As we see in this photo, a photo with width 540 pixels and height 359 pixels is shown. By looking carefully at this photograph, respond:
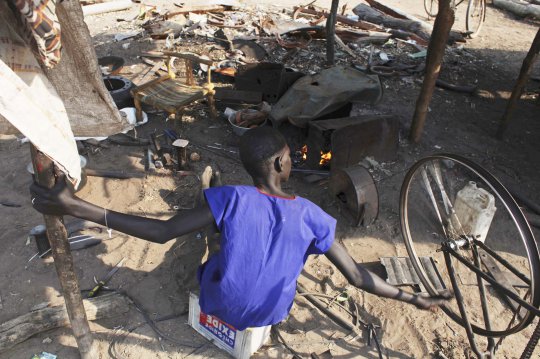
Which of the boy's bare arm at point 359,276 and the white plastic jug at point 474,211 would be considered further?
the white plastic jug at point 474,211

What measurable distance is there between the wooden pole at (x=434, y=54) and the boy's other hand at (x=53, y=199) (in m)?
5.11

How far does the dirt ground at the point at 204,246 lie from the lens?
11.4 ft

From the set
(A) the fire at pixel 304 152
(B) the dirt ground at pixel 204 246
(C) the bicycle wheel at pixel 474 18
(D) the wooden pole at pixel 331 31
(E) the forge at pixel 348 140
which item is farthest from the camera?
(C) the bicycle wheel at pixel 474 18

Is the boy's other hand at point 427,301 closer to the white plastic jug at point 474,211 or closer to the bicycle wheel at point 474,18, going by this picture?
the white plastic jug at point 474,211

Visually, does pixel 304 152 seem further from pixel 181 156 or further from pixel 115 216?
pixel 115 216

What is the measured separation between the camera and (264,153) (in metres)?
2.33

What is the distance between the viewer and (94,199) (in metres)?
5.03

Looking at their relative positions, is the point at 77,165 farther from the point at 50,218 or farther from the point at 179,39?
the point at 179,39

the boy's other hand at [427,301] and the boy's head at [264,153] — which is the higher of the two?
the boy's head at [264,153]

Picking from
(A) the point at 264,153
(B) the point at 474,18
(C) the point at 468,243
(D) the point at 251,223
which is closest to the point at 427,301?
(C) the point at 468,243

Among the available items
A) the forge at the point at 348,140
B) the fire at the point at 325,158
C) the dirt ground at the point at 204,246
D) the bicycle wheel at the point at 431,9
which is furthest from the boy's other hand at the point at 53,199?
the bicycle wheel at the point at 431,9

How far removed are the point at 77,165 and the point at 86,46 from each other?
2.25ft

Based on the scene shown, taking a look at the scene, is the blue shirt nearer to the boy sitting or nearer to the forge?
the boy sitting

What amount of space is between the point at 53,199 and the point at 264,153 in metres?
1.14
